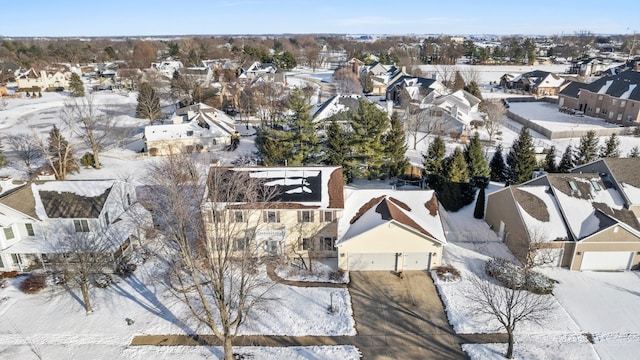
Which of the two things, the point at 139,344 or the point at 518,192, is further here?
the point at 518,192

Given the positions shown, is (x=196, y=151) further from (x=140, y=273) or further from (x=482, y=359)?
(x=482, y=359)

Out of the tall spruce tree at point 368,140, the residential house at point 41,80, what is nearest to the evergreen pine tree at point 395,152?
the tall spruce tree at point 368,140

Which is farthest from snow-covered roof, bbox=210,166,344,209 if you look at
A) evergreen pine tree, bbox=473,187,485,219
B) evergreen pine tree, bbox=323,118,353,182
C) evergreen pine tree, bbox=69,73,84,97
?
evergreen pine tree, bbox=69,73,84,97

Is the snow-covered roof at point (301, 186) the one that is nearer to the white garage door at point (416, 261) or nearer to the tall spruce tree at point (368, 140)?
the white garage door at point (416, 261)

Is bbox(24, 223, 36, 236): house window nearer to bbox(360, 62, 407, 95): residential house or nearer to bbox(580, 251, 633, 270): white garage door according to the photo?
bbox(580, 251, 633, 270): white garage door

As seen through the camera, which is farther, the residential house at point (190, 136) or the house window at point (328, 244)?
the residential house at point (190, 136)

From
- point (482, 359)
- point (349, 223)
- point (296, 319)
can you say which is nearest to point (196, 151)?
point (349, 223)
